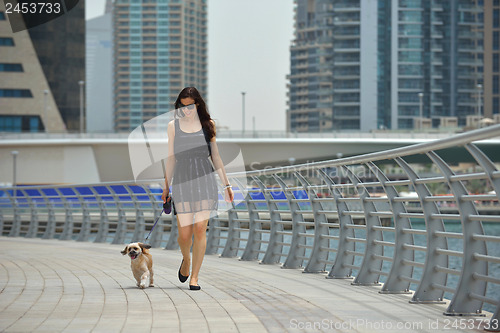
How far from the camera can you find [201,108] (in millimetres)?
8039

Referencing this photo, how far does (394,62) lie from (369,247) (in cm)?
15166

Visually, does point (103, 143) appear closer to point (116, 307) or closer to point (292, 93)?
point (116, 307)

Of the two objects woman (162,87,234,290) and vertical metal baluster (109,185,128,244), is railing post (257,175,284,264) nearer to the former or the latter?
woman (162,87,234,290)

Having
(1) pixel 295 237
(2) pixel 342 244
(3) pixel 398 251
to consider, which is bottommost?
(1) pixel 295 237

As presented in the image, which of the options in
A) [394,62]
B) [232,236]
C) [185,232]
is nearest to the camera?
[185,232]

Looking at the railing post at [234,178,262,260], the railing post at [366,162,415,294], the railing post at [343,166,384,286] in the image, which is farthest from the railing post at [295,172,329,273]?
the railing post at [366,162,415,294]

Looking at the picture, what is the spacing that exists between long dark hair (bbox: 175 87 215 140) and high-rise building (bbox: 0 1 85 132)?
86577 millimetres

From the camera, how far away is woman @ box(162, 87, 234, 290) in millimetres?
8055

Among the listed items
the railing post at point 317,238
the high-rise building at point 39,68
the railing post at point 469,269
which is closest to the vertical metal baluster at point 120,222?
the railing post at point 317,238

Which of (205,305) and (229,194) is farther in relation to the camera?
(229,194)

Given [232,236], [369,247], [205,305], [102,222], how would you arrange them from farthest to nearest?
[102,222] < [232,236] < [369,247] < [205,305]

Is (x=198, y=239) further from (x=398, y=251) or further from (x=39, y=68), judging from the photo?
(x=39, y=68)

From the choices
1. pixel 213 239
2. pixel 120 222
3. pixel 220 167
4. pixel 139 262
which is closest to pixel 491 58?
pixel 120 222

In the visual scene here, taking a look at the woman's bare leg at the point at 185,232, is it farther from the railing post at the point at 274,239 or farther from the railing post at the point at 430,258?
the railing post at the point at 274,239
